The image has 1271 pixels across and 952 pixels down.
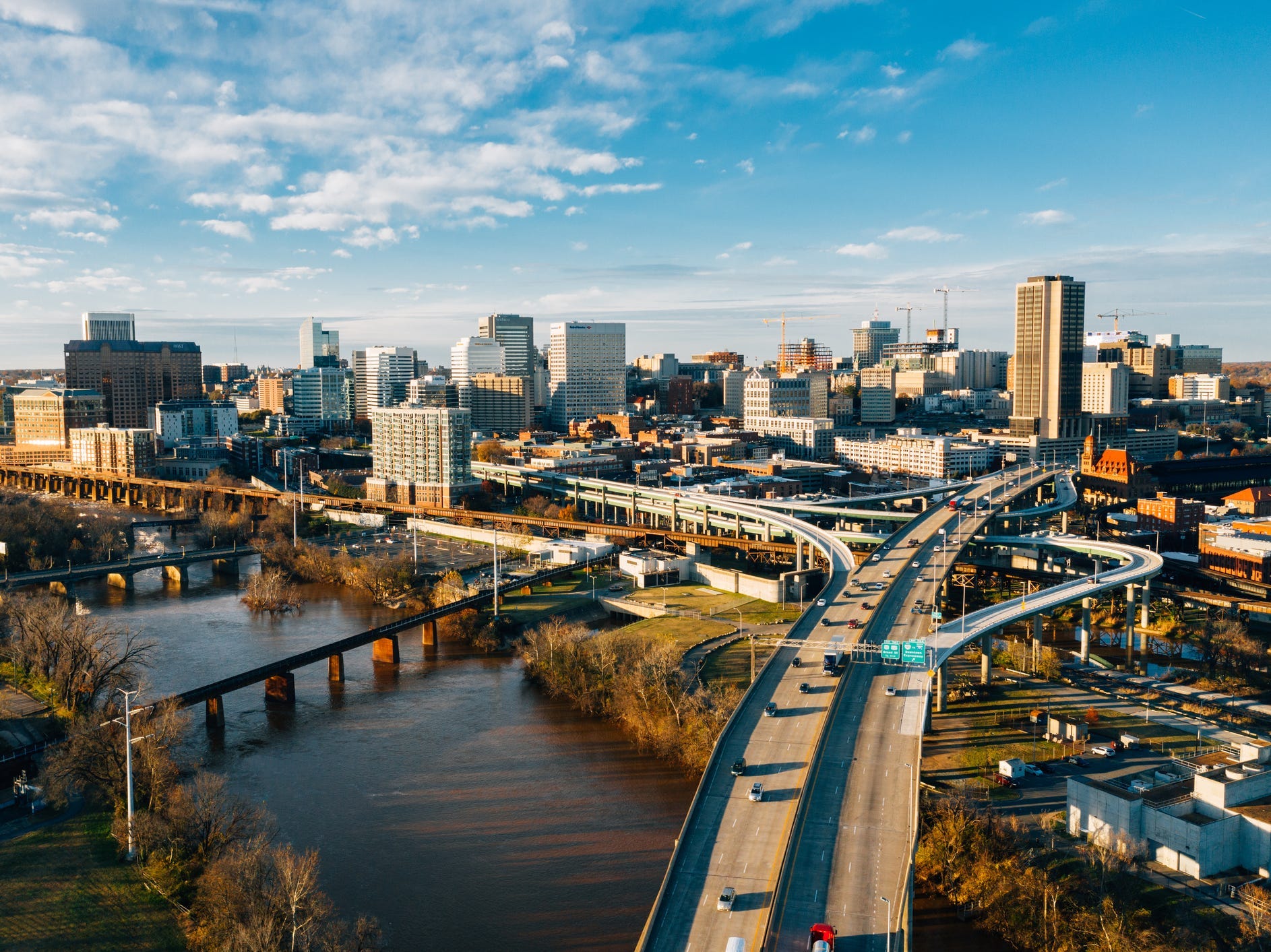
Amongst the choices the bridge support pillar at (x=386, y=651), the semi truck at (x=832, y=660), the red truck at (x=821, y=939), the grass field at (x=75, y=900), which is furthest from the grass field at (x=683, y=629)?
the red truck at (x=821, y=939)

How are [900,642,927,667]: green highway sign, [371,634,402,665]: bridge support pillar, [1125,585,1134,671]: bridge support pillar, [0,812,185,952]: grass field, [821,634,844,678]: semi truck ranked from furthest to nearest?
[1125,585,1134,671]: bridge support pillar, [371,634,402,665]: bridge support pillar, [821,634,844,678]: semi truck, [900,642,927,667]: green highway sign, [0,812,185,952]: grass field

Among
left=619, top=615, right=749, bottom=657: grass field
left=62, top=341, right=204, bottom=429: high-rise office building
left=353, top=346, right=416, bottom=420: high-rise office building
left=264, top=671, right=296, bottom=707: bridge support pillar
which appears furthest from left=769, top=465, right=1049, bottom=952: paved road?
left=353, top=346, right=416, bottom=420: high-rise office building

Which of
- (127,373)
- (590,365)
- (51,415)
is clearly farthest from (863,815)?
(127,373)

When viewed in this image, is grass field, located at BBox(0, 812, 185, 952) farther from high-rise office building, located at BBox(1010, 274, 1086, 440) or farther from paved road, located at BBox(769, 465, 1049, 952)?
high-rise office building, located at BBox(1010, 274, 1086, 440)

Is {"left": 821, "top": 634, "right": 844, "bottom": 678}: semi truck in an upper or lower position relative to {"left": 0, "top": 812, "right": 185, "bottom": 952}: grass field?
upper

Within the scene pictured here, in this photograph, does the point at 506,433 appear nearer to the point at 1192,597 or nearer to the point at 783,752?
the point at 1192,597

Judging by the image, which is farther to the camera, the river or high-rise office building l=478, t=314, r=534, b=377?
high-rise office building l=478, t=314, r=534, b=377

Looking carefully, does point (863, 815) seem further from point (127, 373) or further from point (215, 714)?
point (127, 373)
